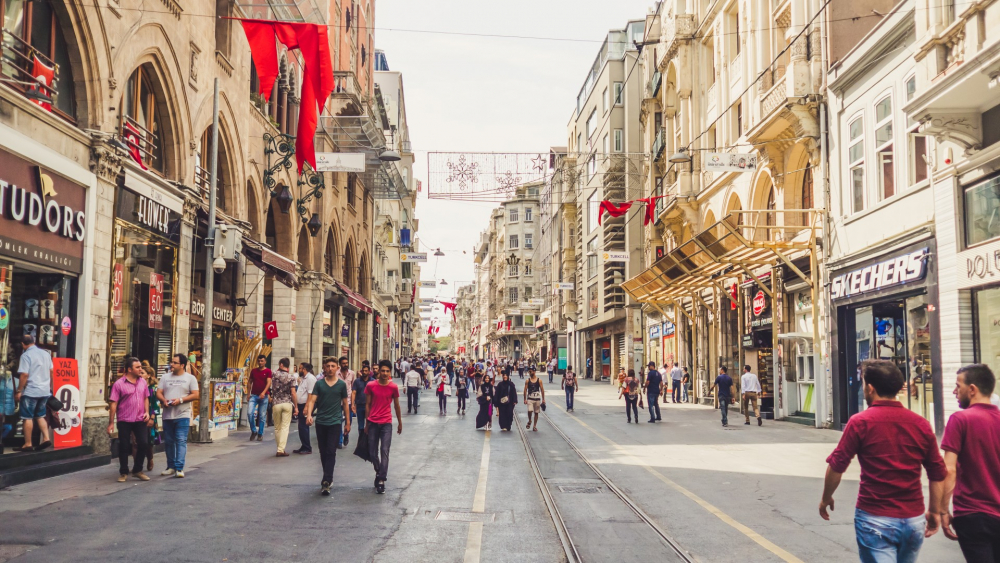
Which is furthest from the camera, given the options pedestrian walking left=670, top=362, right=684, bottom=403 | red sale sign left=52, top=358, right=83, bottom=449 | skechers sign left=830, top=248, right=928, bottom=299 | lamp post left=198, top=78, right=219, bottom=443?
pedestrian walking left=670, top=362, right=684, bottom=403

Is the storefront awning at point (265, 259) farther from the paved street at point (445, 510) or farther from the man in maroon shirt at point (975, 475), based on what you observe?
the man in maroon shirt at point (975, 475)

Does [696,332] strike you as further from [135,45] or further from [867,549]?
[867,549]

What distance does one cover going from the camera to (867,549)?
442 cm

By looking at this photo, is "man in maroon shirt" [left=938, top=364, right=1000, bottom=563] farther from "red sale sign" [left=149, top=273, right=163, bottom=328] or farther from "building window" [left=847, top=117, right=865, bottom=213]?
"building window" [left=847, top=117, right=865, bottom=213]

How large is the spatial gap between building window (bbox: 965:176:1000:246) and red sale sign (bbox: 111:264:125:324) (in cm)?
1481

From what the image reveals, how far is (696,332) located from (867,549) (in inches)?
1188

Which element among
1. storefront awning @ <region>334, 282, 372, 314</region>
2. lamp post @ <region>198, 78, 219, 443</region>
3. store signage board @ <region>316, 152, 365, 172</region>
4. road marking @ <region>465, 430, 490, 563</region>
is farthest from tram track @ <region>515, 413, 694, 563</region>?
storefront awning @ <region>334, 282, 372, 314</region>

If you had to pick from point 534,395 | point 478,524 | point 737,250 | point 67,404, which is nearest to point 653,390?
point 534,395

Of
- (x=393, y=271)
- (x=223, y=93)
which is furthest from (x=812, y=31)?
(x=393, y=271)

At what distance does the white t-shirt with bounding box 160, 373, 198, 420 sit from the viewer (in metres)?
11.7

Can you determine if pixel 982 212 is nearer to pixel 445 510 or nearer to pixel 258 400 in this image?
pixel 445 510

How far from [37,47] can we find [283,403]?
690cm

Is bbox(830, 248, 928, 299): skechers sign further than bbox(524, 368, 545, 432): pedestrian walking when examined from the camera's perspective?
No

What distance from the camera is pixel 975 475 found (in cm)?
461
